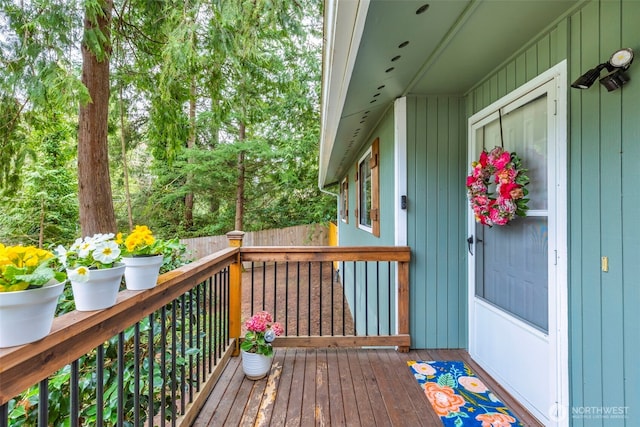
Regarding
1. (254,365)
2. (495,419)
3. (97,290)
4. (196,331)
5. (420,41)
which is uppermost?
(420,41)

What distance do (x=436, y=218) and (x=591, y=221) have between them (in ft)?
3.81

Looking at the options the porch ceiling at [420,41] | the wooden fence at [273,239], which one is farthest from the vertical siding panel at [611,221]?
the wooden fence at [273,239]

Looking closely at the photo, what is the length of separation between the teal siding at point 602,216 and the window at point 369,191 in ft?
6.78

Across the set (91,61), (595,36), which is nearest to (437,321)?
(595,36)

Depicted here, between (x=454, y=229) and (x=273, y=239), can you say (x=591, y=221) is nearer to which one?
(x=454, y=229)

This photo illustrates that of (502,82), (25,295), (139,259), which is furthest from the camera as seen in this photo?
(502,82)

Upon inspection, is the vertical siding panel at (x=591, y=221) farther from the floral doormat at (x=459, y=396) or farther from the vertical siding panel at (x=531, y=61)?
the floral doormat at (x=459, y=396)

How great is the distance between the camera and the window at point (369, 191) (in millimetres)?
3512

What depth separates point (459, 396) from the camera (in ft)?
6.28

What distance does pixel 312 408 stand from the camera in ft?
5.87

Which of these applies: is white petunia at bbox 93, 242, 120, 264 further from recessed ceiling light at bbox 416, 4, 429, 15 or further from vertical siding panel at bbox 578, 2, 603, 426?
vertical siding panel at bbox 578, 2, 603, 426

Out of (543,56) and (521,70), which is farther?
(521,70)

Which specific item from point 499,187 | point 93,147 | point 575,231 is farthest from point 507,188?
point 93,147

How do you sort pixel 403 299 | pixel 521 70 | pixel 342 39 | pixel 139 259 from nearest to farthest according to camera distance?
pixel 139 259, pixel 342 39, pixel 521 70, pixel 403 299
